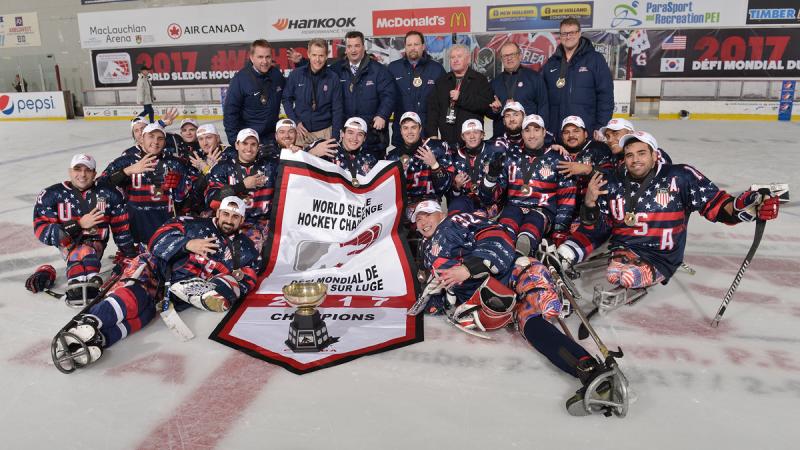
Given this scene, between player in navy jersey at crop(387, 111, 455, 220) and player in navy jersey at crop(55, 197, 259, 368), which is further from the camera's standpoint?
player in navy jersey at crop(387, 111, 455, 220)

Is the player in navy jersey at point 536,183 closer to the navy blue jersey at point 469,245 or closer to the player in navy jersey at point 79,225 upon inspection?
the navy blue jersey at point 469,245

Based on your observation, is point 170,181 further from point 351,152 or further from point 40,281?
point 351,152

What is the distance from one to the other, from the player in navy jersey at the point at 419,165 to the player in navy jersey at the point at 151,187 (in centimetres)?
179

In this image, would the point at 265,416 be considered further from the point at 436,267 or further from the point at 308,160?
the point at 308,160

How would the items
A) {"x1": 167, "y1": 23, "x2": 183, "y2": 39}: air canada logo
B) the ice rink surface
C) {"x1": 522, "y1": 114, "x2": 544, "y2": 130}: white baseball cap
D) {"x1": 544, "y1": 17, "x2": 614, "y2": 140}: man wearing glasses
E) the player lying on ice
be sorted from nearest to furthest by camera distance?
the ice rink surface
the player lying on ice
{"x1": 522, "y1": 114, "x2": 544, "y2": 130}: white baseball cap
{"x1": 544, "y1": 17, "x2": 614, "y2": 140}: man wearing glasses
{"x1": 167, "y1": 23, "x2": 183, "y2": 39}: air canada logo

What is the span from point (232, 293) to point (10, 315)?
149 centimetres

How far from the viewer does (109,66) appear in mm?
18797

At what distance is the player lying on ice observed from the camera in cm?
287

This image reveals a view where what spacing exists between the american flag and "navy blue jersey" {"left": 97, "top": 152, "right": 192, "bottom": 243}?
574 inches

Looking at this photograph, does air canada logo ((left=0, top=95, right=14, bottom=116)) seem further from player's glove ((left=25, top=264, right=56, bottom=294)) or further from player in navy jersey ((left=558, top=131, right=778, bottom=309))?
player in navy jersey ((left=558, top=131, right=778, bottom=309))

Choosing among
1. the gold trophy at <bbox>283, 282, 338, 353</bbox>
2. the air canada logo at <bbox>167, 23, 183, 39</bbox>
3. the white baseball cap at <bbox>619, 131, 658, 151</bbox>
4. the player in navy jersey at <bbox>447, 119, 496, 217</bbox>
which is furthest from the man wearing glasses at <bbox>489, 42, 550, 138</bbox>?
the air canada logo at <bbox>167, 23, 183, 39</bbox>

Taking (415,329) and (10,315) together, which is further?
(10,315)

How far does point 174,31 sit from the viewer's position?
59.7 ft

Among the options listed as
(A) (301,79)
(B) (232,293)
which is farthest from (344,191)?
(A) (301,79)
